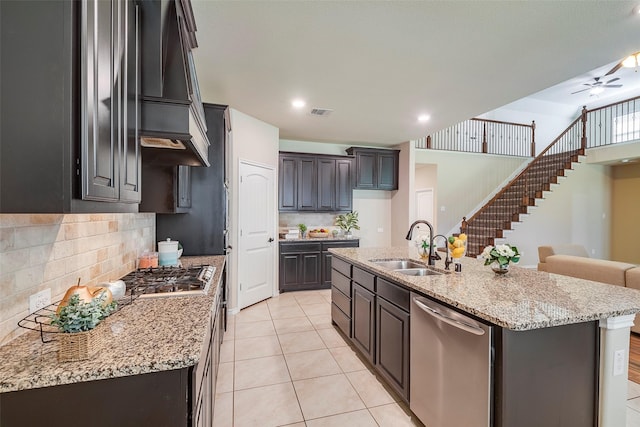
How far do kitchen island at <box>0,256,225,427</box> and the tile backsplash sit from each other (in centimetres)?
17

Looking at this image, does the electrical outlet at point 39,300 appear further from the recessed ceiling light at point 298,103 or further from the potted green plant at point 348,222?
the potted green plant at point 348,222

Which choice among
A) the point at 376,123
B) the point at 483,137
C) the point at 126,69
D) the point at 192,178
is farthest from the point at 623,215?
the point at 126,69

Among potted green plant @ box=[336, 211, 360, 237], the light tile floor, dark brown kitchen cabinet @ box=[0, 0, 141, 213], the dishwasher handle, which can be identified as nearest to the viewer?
dark brown kitchen cabinet @ box=[0, 0, 141, 213]

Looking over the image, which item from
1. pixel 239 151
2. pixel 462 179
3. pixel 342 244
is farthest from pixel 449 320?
pixel 462 179

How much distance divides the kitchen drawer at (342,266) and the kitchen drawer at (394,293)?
672 mm

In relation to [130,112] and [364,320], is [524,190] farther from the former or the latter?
[130,112]

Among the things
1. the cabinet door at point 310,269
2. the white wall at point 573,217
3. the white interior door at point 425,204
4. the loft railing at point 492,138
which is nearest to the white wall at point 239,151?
the cabinet door at point 310,269

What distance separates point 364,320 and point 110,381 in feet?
7.16

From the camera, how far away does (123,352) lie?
1060mm

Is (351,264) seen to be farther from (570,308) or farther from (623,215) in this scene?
(623,215)

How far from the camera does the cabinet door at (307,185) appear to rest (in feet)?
18.2

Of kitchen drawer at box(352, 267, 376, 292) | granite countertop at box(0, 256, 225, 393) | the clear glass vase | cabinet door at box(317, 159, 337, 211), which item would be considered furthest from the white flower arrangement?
cabinet door at box(317, 159, 337, 211)

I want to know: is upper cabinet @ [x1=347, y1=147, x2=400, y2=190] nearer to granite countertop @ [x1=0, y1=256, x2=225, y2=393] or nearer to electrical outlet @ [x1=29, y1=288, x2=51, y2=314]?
granite countertop @ [x1=0, y1=256, x2=225, y2=393]

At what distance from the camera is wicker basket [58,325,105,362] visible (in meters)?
0.97
